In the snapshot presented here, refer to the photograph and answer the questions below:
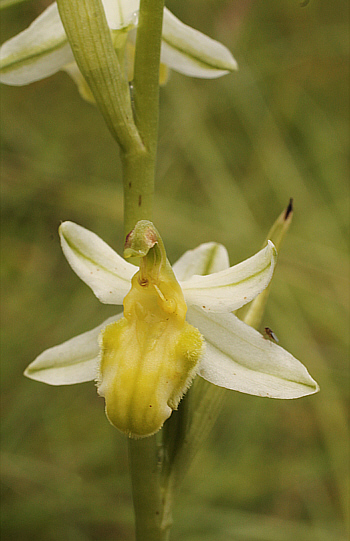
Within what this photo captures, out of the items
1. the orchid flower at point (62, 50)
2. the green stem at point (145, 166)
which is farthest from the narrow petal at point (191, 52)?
the green stem at point (145, 166)

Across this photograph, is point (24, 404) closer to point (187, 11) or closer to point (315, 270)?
point (315, 270)

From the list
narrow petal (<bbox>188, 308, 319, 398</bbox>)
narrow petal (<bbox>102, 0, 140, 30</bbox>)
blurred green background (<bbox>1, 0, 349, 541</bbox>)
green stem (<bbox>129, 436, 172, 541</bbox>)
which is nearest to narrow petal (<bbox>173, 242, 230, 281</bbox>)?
narrow petal (<bbox>188, 308, 319, 398</bbox>)

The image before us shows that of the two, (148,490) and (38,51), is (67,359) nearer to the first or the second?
(148,490)

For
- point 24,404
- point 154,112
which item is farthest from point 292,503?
point 154,112

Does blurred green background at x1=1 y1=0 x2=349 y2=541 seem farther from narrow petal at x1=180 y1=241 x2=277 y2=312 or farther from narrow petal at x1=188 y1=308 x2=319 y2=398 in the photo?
narrow petal at x1=180 y1=241 x2=277 y2=312

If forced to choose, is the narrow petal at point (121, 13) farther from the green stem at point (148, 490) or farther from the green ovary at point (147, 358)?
the green stem at point (148, 490)

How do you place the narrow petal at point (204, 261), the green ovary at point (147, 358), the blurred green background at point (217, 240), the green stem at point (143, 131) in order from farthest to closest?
the blurred green background at point (217, 240), the narrow petal at point (204, 261), the green stem at point (143, 131), the green ovary at point (147, 358)

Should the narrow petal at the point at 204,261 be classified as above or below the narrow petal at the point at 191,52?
below

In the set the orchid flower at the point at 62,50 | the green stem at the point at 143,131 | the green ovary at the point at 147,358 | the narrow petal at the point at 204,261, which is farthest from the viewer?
the narrow petal at the point at 204,261
